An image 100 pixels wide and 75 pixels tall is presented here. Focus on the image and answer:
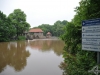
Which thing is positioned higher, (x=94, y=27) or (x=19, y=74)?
(x=94, y=27)

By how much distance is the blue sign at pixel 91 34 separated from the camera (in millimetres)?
3051

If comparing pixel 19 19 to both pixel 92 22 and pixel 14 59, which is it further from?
pixel 92 22

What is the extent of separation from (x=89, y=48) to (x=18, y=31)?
35881mm

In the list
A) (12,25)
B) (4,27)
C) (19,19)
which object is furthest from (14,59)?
(19,19)

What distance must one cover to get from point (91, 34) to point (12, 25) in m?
33.7

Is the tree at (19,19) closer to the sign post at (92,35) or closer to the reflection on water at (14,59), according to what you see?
the reflection on water at (14,59)

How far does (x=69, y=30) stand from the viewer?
Result: 5.66 metres

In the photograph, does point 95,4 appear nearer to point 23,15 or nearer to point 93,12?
point 93,12

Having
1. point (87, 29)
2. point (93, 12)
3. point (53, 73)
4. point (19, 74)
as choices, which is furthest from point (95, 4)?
point (19, 74)

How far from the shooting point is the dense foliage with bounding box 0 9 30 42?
29.8m

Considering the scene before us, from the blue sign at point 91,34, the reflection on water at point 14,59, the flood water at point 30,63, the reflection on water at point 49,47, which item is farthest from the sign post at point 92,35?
the reflection on water at point 49,47

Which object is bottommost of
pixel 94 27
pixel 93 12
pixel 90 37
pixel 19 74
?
pixel 19 74

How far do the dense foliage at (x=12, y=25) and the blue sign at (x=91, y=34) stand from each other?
28.0 m

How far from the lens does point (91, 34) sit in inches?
124
